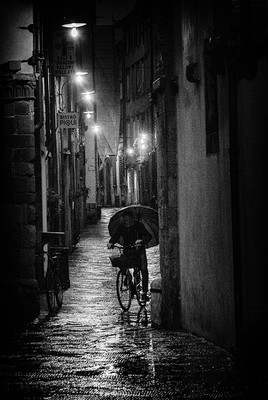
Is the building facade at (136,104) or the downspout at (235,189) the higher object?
the building facade at (136,104)

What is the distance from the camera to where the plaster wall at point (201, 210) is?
32.4 feet

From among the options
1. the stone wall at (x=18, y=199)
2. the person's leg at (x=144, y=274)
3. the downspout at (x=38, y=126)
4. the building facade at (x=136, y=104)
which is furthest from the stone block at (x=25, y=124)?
the building facade at (x=136, y=104)

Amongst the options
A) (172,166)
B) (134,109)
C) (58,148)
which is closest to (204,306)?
(172,166)

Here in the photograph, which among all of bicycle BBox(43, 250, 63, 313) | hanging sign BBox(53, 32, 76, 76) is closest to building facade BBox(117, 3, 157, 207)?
hanging sign BBox(53, 32, 76, 76)

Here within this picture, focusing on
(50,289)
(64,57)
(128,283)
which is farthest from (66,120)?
Answer: (50,289)

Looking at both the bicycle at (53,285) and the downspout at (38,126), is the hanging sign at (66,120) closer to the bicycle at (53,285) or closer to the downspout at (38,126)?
the downspout at (38,126)

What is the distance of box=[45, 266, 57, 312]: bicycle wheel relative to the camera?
15.4 meters

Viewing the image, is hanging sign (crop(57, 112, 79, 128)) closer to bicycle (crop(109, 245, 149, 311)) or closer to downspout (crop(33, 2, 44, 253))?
downspout (crop(33, 2, 44, 253))

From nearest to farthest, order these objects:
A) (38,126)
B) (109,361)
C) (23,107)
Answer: (109,361) → (23,107) → (38,126)

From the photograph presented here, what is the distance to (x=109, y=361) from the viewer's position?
9875 mm

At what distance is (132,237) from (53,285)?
5.77ft

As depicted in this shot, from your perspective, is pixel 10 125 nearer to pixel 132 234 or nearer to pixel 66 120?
pixel 132 234

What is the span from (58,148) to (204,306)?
50.2 feet

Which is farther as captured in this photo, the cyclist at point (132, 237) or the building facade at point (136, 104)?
the building facade at point (136, 104)
